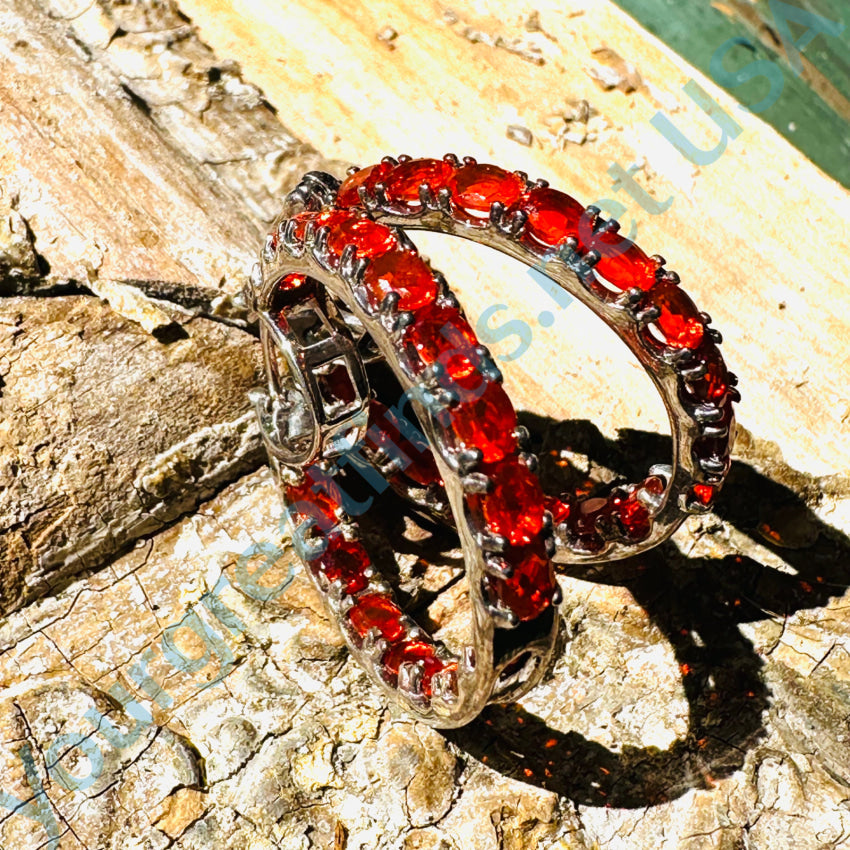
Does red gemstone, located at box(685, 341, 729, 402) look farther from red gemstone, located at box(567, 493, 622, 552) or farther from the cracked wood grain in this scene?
the cracked wood grain

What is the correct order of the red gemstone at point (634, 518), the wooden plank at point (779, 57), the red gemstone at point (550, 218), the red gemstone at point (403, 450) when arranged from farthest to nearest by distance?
1. the wooden plank at point (779, 57)
2. the red gemstone at point (403, 450)
3. the red gemstone at point (634, 518)
4. the red gemstone at point (550, 218)

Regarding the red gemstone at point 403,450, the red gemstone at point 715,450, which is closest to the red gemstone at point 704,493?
the red gemstone at point 715,450

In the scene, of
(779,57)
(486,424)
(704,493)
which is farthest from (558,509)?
(779,57)

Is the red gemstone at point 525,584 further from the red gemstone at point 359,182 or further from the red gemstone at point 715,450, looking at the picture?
the red gemstone at point 359,182

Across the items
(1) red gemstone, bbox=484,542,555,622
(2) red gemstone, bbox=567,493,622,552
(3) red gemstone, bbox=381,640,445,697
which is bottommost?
(3) red gemstone, bbox=381,640,445,697

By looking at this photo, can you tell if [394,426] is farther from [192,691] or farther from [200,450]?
[192,691]

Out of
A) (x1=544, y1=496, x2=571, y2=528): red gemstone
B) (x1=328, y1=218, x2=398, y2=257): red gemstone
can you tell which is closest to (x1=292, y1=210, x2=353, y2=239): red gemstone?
(x1=328, y1=218, x2=398, y2=257): red gemstone

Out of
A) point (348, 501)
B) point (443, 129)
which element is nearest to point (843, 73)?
point (443, 129)
